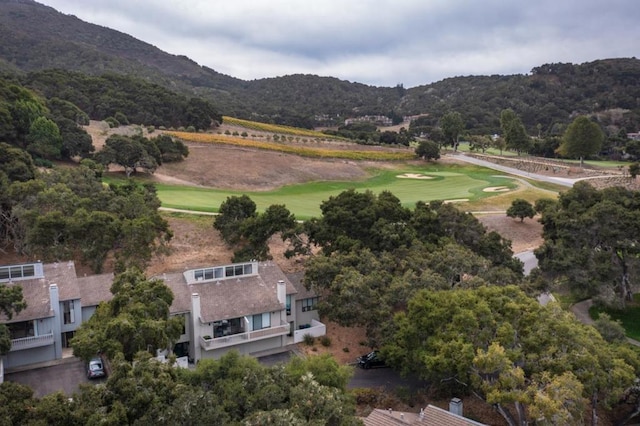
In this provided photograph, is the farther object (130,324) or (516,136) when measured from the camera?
(516,136)

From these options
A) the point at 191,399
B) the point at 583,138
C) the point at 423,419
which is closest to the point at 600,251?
the point at 423,419

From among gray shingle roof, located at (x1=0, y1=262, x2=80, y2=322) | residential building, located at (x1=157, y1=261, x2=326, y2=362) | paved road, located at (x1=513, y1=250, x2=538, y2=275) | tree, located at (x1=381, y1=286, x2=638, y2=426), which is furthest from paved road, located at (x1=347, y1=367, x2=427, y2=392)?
paved road, located at (x1=513, y1=250, x2=538, y2=275)

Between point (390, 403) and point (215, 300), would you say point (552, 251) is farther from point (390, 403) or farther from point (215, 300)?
point (215, 300)

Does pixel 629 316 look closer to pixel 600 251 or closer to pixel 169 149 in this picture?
pixel 600 251

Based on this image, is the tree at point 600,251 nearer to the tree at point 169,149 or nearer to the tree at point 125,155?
the tree at point 125,155

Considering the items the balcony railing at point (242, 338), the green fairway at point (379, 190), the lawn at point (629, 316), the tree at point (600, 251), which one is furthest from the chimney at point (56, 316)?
the lawn at point (629, 316)

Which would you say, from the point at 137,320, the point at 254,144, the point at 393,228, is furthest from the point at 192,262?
the point at 254,144

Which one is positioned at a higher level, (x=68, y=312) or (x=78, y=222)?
(x=78, y=222)

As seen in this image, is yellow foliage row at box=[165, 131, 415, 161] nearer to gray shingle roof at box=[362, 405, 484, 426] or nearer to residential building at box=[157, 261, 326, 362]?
residential building at box=[157, 261, 326, 362]
